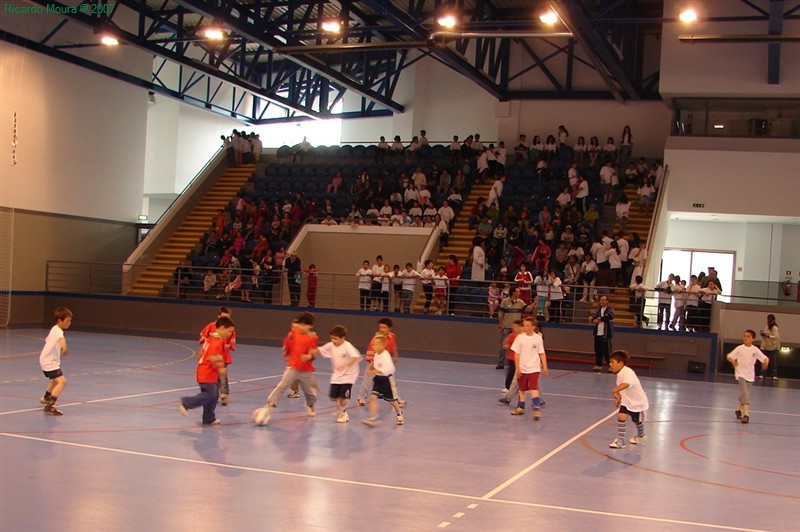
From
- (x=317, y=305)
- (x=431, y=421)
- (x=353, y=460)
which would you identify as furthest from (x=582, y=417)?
(x=317, y=305)

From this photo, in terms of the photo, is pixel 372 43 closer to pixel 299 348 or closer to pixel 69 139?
pixel 299 348

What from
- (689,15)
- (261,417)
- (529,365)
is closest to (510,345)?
(529,365)

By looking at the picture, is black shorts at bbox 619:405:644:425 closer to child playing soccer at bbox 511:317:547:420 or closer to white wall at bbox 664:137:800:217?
child playing soccer at bbox 511:317:547:420

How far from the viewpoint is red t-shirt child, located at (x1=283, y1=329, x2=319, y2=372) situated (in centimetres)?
1304

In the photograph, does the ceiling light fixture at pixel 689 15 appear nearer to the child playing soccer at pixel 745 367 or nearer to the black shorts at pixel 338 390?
the child playing soccer at pixel 745 367

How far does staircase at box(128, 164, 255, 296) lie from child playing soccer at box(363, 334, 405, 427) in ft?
67.9

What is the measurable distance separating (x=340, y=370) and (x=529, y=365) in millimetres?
3446

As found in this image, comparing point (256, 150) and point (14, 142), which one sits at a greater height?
point (256, 150)

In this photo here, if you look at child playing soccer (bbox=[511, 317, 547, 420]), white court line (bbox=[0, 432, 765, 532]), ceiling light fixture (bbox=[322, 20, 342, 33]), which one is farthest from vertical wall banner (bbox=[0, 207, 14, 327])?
child playing soccer (bbox=[511, 317, 547, 420])

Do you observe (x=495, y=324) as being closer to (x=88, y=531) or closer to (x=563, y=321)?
(x=563, y=321)

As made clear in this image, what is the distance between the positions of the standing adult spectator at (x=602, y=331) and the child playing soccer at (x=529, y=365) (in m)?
8.58

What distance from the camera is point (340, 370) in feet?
43.1

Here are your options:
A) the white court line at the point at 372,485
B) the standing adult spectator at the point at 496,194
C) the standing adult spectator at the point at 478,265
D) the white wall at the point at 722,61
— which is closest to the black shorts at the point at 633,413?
the white court line at the point at 372,485

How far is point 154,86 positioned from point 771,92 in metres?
23.2
